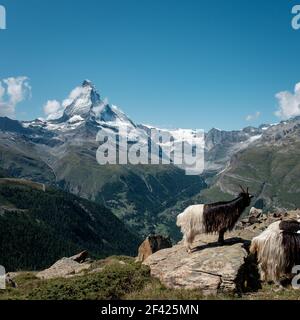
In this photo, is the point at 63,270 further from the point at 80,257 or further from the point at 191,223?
the point at 191,223

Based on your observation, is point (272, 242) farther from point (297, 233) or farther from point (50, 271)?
point (50, 271)

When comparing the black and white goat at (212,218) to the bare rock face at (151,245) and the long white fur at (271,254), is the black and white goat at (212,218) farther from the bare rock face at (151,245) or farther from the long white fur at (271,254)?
the bare rock face at (151,245)

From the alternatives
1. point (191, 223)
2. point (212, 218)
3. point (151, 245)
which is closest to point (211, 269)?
point (212, 218)

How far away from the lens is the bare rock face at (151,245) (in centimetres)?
3403

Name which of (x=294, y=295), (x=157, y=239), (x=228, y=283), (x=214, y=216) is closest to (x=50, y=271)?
(x=157, y=239)

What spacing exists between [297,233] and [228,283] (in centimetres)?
461

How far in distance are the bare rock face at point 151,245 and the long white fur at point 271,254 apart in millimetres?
12367

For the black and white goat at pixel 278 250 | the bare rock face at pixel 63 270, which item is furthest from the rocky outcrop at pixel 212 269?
the bare rock face at pixel 63 270

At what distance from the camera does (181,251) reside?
87.7ft

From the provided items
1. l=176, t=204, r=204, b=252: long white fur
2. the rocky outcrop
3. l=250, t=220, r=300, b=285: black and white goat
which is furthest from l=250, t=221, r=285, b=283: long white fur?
l=176, t=204, r=204, b=252: long white fur

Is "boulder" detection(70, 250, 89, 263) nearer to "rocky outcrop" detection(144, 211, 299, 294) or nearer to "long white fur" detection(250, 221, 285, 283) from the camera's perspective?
"rocky outcrop" detection(144, 211, 299, 294)

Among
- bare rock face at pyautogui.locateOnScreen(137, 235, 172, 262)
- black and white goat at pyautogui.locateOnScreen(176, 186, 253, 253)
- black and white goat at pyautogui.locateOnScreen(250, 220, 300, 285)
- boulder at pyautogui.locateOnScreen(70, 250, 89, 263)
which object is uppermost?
black and white goat at pyautogui.locateOnScreen(176, 186, 253, 253)

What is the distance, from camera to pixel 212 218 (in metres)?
25.2

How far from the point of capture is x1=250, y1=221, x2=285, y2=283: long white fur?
21.7 m
